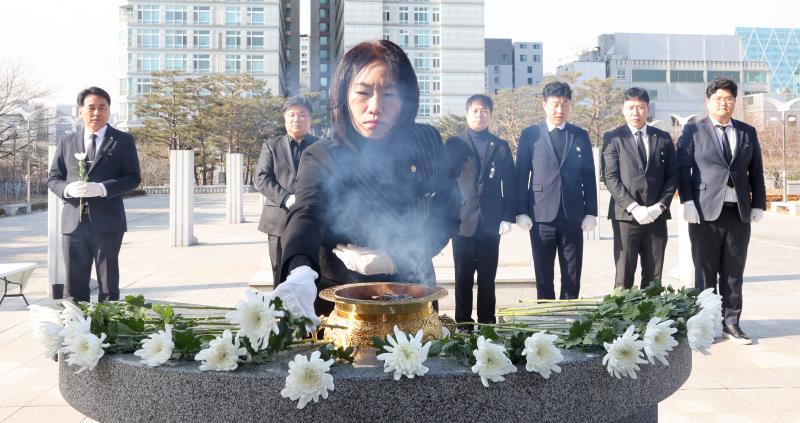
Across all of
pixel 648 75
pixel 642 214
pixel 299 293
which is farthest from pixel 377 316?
pixel 648 75

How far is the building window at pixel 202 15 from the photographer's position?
58875 millimetres

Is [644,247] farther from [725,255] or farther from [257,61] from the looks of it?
[257,61]

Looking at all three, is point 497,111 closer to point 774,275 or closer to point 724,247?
point 774,275

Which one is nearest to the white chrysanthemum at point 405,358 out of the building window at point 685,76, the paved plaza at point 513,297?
the paved plaza at point 513,297

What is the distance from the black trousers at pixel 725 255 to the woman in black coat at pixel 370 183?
343 cm

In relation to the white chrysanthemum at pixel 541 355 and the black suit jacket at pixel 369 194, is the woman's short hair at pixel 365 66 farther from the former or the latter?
the white chrysanthemum at pixel 541 355

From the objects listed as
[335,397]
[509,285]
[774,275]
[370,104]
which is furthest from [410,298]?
[774,275]

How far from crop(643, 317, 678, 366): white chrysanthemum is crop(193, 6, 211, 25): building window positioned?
6300cm

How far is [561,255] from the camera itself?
5.18 meters

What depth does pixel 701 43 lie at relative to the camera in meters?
74.4

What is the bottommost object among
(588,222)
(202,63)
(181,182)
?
(588,222)

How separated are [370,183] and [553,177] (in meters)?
3.26

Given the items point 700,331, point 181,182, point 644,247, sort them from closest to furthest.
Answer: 1. point 700,331
2. point 644,247
3. point 181,182

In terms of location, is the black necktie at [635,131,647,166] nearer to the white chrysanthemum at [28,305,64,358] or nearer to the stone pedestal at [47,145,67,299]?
the white chrysanthemum at [28,305,64,358]
